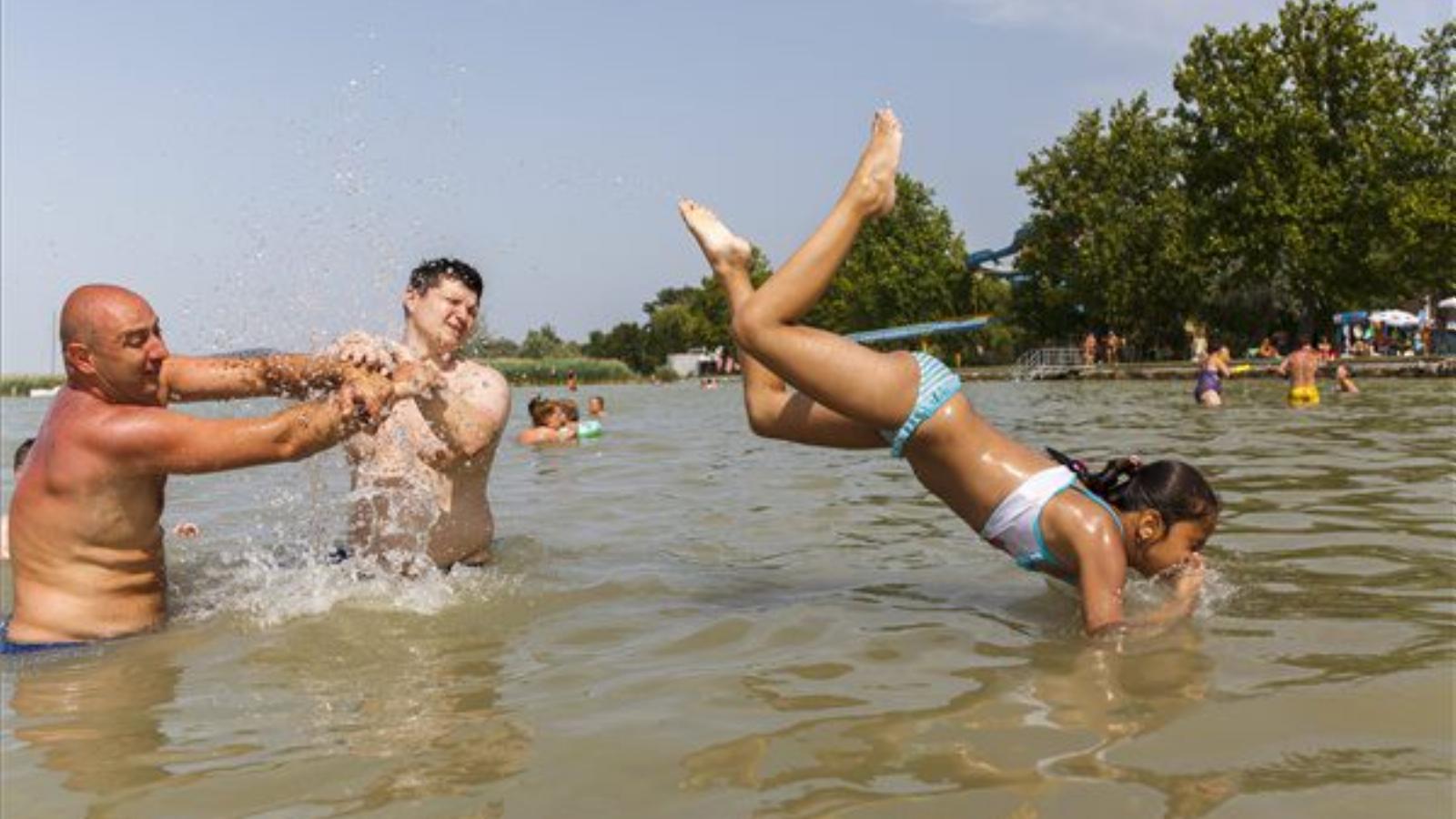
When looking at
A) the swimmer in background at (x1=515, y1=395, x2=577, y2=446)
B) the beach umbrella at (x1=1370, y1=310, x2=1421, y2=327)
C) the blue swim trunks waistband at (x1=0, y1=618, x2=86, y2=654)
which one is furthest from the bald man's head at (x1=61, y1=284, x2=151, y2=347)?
the beach umbrella at (x1=1370, y1=310, x2=1421, y2=327)

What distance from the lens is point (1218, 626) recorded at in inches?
189

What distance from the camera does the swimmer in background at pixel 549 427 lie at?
16.3m

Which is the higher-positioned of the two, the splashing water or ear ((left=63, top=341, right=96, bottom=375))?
ear ((left=63, top=341, right=96, bottom=375))

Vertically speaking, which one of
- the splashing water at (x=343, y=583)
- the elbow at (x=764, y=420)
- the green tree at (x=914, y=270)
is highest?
the green tree at (x=914, y=270)

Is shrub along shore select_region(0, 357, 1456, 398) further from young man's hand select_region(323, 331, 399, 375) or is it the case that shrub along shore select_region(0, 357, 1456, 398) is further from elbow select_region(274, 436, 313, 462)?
elbow select_region(274, 436, 313, 462)

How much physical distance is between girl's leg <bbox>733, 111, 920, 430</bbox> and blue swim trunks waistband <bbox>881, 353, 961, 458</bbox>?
0.03 meters

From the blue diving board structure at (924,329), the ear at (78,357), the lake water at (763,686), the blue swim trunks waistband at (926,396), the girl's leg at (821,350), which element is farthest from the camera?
the blue diving board structure at (924,329)

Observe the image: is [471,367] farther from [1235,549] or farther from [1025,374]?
[1025,374]

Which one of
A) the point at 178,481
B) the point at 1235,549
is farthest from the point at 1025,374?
the point at 1235,549

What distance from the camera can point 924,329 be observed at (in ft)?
211

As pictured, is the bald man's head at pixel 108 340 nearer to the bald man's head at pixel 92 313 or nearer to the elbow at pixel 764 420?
the bald man's head at pixel 92 313

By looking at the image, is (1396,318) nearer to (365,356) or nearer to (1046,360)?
(1046,360)

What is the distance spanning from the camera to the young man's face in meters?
5.94

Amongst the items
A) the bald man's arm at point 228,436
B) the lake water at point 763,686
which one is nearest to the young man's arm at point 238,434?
the bald man's arm at point 228,436
